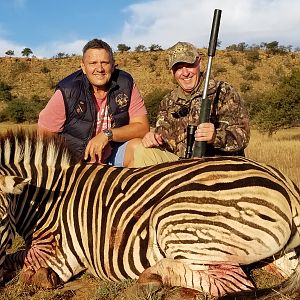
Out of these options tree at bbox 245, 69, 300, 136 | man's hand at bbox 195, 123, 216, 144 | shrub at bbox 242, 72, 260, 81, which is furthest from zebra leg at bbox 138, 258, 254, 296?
shrub at bbox 242, 72, 260, 81

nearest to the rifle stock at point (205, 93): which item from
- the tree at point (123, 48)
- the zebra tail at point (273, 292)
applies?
the zebra tail at point (273, 292)

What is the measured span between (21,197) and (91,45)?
6.10 feet

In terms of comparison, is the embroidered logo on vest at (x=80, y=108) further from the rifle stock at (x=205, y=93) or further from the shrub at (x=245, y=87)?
the shrub at (x=245, y=87)

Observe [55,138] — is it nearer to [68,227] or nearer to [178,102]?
[68,227]

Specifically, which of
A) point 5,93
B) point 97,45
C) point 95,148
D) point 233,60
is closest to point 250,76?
point 233,60

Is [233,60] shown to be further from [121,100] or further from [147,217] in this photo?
[147,217]

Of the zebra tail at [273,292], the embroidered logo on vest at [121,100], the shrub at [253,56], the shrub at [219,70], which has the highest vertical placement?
the shrub at [253,56]

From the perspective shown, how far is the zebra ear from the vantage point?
307cm

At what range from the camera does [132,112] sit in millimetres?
5090

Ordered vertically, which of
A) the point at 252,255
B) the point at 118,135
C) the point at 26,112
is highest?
the point at 118,135

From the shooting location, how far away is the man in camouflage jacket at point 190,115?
4480 mm

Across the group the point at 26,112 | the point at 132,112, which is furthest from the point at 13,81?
the point at 132,112

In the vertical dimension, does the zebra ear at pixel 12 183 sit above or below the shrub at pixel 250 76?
below

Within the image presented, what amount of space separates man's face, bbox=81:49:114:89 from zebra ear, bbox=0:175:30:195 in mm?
1874
